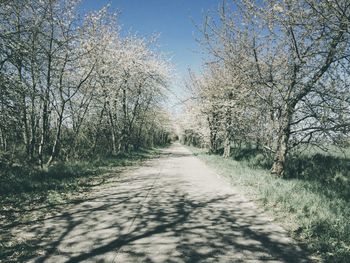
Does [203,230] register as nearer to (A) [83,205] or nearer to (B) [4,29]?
(A) [83,205]

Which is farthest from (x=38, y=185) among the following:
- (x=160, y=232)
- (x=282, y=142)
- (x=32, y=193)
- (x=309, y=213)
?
(x=282, y=142)

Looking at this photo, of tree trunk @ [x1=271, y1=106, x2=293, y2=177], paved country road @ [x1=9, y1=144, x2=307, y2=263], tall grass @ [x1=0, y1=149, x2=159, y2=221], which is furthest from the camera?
tree trunk @ [x1=271, y1=106, x2=293, y2=177]

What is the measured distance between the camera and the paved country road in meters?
5.05

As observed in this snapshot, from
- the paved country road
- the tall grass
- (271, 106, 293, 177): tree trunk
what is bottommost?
the paved country road

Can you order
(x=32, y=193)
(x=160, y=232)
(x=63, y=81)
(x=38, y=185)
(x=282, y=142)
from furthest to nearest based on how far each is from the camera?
(x=63, y=81) < (x=282, y=142) < (x=38, y=185) < (x=32, y=193) < (x=160, y=232)

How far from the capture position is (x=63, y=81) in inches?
797

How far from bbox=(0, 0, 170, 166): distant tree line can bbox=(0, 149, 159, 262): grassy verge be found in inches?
59.5

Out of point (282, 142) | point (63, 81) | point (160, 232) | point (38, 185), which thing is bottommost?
point (160, 232)

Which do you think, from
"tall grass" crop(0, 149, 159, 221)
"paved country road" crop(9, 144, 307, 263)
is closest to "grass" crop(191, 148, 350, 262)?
"paved country road" crop(9, 144, 307, 263)

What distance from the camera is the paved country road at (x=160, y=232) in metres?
5.05

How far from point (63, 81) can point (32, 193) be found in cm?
1229

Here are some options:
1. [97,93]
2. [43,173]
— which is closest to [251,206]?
[43,173]

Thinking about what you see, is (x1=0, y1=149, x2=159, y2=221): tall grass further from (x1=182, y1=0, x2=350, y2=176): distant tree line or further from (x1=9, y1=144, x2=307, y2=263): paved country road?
(x1=182, y1=0, x2=350, y2=176): distant tree line

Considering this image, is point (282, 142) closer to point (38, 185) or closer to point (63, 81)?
point (38, 185)
